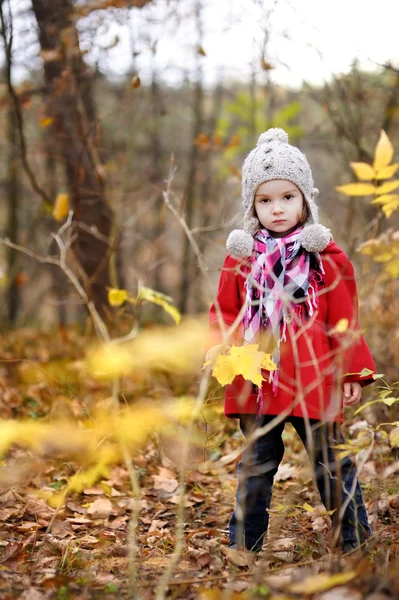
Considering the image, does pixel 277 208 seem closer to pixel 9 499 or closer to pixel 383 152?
pixel 383 152

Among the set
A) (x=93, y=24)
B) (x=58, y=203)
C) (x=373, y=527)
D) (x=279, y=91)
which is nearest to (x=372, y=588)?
(x=373, y=527)

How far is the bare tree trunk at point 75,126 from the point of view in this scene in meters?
5.01

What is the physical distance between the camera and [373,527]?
2643 millimetres

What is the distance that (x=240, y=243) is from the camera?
2680 mm

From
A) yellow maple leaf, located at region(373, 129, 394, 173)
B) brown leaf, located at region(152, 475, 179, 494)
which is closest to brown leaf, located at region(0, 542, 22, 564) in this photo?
brown leaf, located at region(152, 475, 179, 494)

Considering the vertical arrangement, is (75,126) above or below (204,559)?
above

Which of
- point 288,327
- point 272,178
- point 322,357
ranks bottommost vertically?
point 322,357

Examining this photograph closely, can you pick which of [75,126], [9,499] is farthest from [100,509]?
[75,126]

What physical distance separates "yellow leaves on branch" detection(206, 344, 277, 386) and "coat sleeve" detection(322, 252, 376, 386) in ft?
1.26

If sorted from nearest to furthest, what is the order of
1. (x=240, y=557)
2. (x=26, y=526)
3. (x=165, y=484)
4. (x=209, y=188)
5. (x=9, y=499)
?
(x=240, y=557)
(x=26, y=526)
(x=9, y=499)
(x=165, y=484)
(x=209, y=188)

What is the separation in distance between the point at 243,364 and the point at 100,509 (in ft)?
4.93

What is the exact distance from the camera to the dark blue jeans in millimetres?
2539

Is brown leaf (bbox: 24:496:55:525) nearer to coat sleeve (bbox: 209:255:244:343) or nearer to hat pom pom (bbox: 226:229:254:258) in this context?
coat sleeve (bbox: 209:255:244:343)

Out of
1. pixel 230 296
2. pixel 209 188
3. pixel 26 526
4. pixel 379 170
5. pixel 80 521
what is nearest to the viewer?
pixel 379 170
